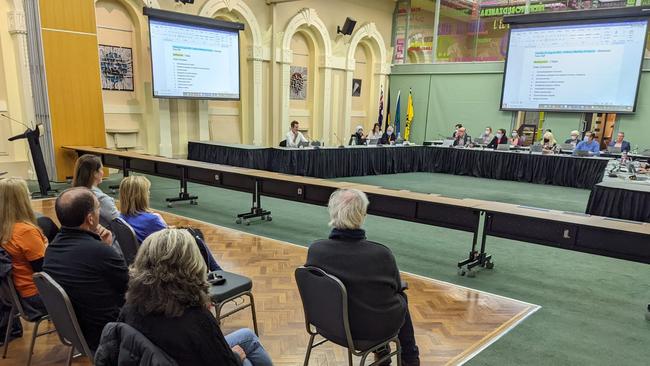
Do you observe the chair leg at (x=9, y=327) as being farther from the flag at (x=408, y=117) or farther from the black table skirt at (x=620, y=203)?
the flag at (x=408, y=117)

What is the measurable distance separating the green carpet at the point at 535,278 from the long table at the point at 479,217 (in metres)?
0.37

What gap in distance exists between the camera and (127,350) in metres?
1.18

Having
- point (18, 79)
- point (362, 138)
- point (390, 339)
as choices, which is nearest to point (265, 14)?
point (362, 138)

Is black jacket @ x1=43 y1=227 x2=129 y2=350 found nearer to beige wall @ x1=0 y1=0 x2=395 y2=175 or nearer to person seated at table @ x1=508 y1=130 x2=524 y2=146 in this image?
beige wall @ x1=0 y1=0 x2=395 y2=175

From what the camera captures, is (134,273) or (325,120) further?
(325,120)

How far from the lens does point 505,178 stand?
32.6ft

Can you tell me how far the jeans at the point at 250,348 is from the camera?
5.43ft

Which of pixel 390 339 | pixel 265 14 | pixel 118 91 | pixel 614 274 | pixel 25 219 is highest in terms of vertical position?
pixel 265 14

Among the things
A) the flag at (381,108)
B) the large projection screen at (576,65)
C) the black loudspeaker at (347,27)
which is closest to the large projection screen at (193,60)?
the black loudspeaker at (347,27)

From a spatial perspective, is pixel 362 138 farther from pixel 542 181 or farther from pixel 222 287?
pixel 222 287

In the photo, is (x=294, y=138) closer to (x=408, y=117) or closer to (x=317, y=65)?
(x=317, y=65)

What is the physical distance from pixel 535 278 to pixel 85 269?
Answer: 12.2 feet

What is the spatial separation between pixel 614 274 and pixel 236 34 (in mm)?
8900

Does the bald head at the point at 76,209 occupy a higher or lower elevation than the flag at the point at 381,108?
lower
